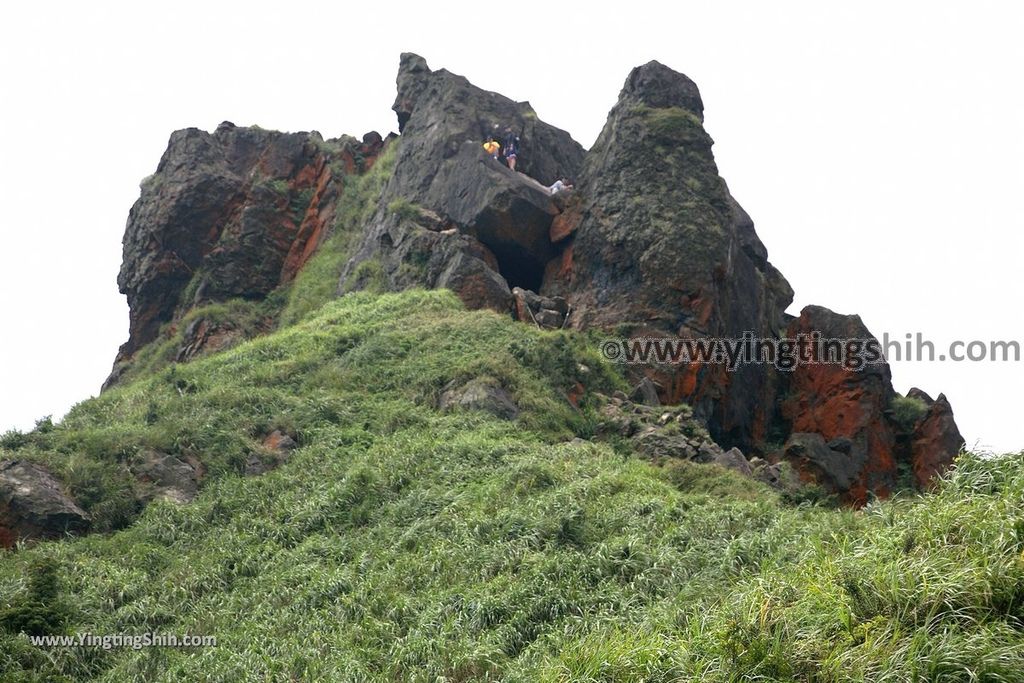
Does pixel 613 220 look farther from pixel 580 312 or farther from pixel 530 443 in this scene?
pixel 530 443

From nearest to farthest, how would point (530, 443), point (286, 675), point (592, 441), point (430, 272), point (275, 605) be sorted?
point (286, 675) < point (275, 605) < point (530, 443) < point (592, 441) < point (430, 272)

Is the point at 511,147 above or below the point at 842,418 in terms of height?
above

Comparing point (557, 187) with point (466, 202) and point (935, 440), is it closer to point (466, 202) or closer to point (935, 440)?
point (466, 202)

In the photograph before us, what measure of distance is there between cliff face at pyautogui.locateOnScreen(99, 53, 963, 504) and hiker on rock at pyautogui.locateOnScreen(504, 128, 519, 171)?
0.62 metres

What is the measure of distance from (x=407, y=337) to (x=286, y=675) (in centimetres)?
1471

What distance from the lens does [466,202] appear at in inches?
1407

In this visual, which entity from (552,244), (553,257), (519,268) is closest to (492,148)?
(519,268)

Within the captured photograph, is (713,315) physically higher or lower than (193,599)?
higher

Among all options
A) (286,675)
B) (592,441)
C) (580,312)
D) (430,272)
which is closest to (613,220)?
(580,312)

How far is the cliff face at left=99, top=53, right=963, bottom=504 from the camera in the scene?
105 feet

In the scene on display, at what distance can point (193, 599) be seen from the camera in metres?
19.7

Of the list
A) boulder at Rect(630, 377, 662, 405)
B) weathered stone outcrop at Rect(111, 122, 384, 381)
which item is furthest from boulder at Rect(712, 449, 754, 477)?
weathered stone outcrop at Rect(111, 122, 384, 381)

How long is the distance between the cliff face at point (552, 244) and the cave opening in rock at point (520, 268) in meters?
0.06

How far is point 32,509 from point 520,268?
57.3 feet
